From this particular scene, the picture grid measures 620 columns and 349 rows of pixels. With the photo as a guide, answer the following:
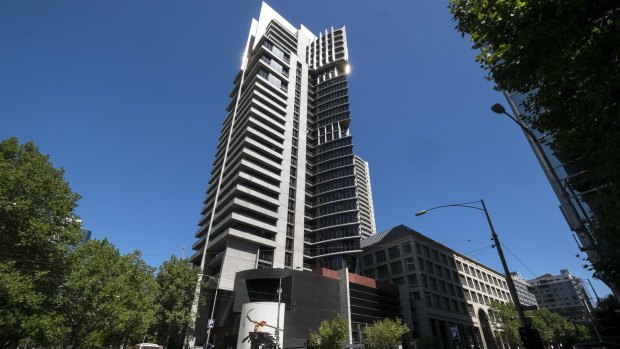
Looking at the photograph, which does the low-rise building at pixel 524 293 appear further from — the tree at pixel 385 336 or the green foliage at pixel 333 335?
the green foliage at pixel 333 335

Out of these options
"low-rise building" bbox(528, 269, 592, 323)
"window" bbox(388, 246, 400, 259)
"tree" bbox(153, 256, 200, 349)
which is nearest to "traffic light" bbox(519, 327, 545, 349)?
"tree" bbox(153, 256, 200, 349)

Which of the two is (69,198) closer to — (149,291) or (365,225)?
(149,291)

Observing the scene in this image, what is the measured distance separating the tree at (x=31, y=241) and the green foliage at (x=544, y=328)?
232 ft

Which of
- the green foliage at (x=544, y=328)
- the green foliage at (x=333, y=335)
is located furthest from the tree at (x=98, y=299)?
the green foliage at (x=544, y=328)

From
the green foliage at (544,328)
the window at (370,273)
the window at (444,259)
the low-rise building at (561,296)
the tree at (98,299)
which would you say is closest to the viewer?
the tree at (98,299)

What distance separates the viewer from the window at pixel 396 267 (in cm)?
6366

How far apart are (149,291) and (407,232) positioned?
49813 millimetres

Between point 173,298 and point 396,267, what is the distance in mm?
44533

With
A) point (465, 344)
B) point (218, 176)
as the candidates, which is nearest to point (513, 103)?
point (465, 344)

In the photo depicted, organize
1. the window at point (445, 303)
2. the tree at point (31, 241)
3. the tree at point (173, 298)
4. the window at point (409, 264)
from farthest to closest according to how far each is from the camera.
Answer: the window at point (445, 303), the window at point (409, 264), the tree at point (173, 298), the tree at point (31, 241)

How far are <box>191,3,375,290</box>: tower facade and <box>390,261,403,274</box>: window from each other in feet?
29.5

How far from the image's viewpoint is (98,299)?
2569cm

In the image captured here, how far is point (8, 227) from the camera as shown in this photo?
20.9 metres

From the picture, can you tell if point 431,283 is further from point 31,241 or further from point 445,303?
point 31,241
